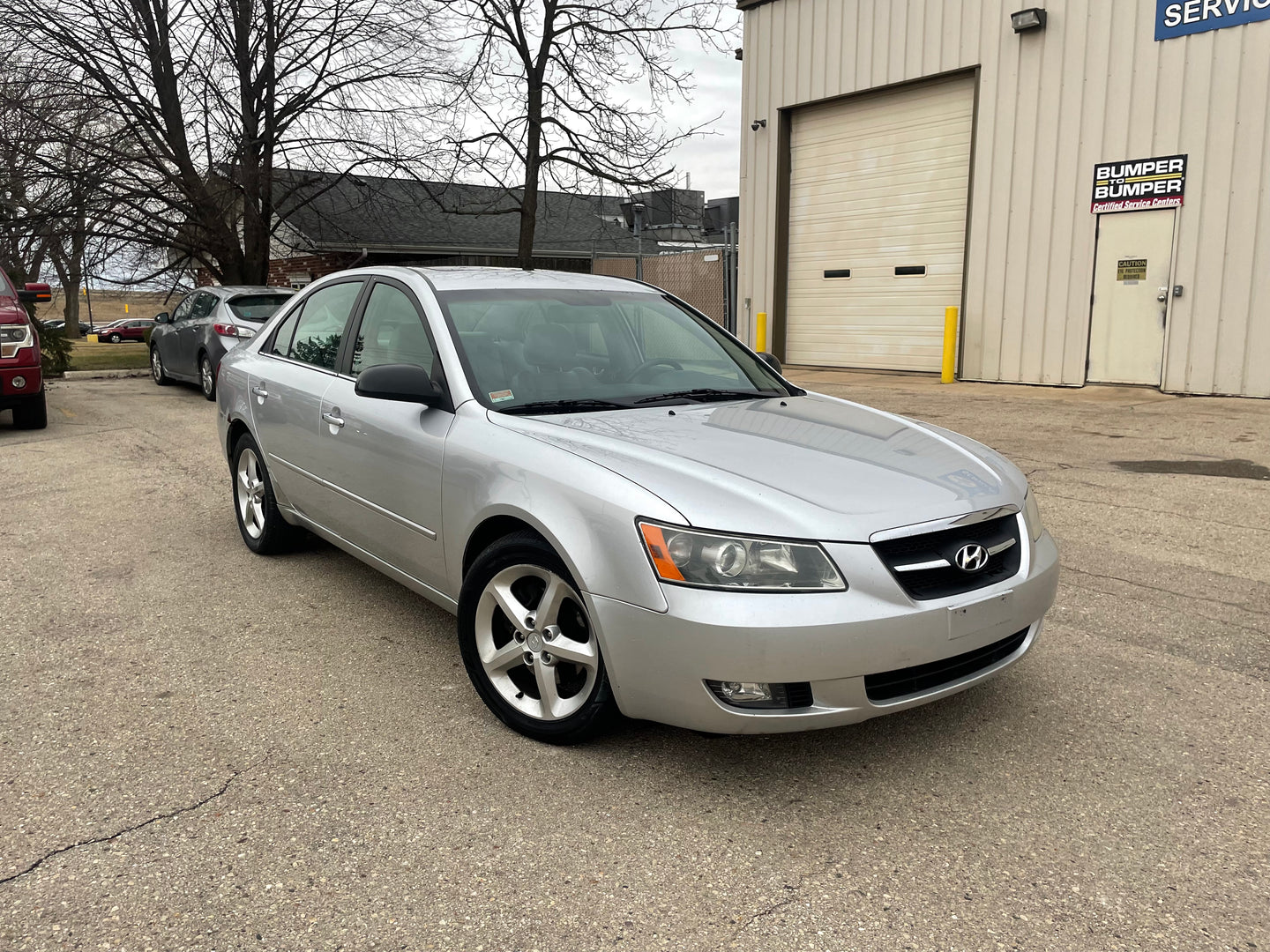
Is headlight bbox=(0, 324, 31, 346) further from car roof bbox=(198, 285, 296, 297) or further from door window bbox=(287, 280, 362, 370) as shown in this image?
door window bbox=(287, 280, 362, 370)

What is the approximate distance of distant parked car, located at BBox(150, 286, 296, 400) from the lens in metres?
12.6

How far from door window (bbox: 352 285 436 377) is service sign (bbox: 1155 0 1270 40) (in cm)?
1147

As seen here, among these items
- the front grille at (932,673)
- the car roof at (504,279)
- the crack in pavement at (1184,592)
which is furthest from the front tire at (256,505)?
the crack in pavement at (1184,592)

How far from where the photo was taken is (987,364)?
48.1 feet

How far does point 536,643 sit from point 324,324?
241 centimetres

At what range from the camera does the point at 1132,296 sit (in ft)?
42.1

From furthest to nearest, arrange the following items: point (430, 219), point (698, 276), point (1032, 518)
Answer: point (430, 219)
point (698, 276)
point (1032, 518)

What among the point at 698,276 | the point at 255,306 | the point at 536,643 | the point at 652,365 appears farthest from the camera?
the point at 698,276

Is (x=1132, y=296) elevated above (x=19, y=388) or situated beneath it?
elevated above

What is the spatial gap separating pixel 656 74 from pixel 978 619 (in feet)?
58.2

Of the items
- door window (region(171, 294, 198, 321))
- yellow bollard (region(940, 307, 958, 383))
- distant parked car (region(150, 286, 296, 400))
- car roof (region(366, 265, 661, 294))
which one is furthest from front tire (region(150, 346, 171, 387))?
car roof (region(366, 265, 661, 294))

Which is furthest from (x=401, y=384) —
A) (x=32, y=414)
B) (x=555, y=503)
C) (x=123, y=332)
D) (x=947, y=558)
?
(x=123, y=332)

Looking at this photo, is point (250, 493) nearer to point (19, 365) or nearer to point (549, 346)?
point (549, 346)

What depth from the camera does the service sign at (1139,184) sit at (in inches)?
481
